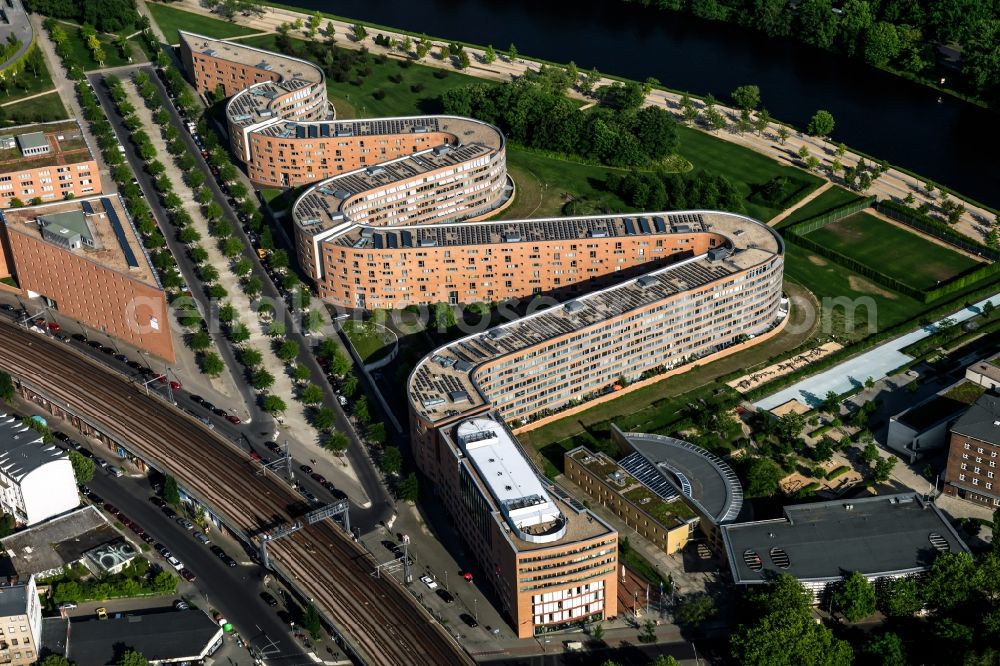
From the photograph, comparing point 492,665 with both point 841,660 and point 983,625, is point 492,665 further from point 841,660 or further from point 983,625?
point 983,625

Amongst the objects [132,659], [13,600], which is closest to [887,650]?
[132,659]

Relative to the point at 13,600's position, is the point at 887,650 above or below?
below

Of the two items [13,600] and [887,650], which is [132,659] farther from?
[887,650]

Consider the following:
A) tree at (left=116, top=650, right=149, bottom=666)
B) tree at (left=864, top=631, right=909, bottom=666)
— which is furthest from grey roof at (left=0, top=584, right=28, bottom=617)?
tree at (left=864, top=631, right=909, bottom=666)

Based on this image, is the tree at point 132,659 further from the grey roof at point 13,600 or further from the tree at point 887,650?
the tree at point 887,650

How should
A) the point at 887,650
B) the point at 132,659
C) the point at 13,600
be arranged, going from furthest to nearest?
the point at 887,650 → the point at 13,600 → the point at 132,659

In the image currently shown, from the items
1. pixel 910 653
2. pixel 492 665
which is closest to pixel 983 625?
pixel 910 653
